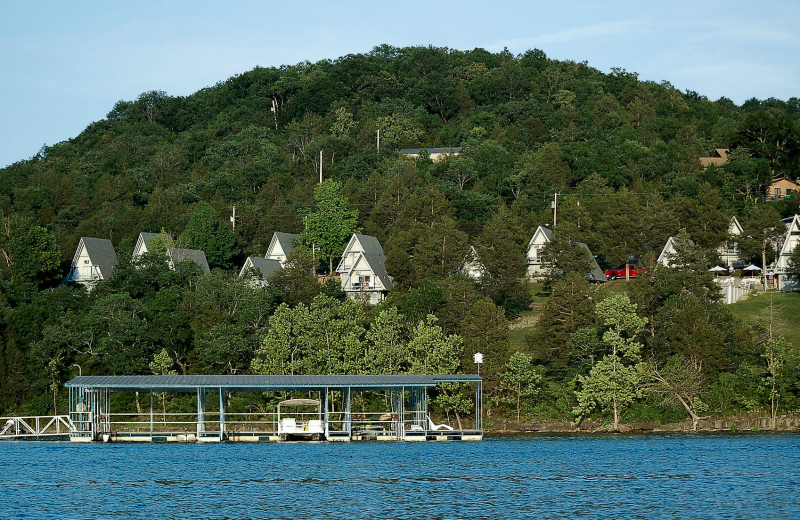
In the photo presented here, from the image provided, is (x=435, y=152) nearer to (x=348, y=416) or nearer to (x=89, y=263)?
(x=89, y=263)

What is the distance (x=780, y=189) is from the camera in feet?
395

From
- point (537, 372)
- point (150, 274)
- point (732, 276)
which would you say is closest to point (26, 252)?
point (150, 274)

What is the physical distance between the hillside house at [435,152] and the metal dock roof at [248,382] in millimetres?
83471

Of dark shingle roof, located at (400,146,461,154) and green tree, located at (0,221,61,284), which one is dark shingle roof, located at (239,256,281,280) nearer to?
green tree, located at (0,221,61,284)

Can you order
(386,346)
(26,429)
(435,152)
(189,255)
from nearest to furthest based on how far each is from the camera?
(26,429) → (386,346) → (189,255) → (435,152)

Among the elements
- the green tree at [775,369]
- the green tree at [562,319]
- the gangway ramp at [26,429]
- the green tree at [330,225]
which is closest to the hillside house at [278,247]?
the green tree at [330,225]

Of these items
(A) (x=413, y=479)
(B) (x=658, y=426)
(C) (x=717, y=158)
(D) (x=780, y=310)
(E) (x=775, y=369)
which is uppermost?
A: (C) (x=717, y=158)

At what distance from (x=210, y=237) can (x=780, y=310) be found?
6555 centimetres

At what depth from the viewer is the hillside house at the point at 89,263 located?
112 m

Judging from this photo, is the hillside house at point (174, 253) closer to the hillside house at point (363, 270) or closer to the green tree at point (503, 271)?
the hillside house at point (363, 270)

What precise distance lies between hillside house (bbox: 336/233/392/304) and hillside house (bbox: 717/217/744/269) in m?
38.0

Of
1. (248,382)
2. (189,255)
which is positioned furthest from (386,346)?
(189,255)

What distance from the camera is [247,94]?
19800 cm

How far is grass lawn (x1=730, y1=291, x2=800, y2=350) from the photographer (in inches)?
3095
